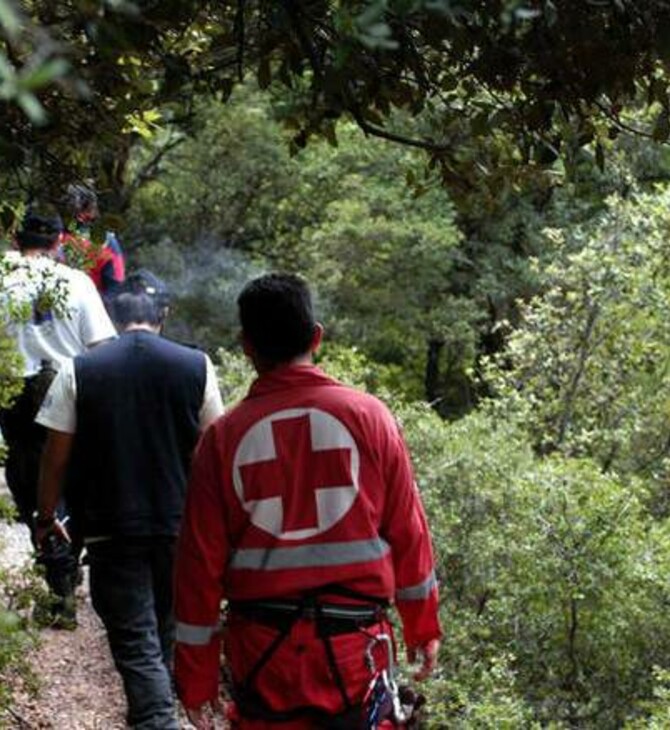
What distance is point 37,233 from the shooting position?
16.9 feet

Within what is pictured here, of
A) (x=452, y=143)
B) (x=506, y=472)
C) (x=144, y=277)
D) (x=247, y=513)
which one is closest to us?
(x=247, y=513)

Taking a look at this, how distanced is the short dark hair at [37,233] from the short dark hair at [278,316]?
207cm

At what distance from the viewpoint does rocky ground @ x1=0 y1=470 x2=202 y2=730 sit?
5.40m

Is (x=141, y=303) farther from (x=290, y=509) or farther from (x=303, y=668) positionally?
(x=303, y=668)

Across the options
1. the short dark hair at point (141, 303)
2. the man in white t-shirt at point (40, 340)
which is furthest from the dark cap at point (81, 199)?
the man in white t-shirt at point (40, 340)

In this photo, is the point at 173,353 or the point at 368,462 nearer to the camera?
the point at 368,462

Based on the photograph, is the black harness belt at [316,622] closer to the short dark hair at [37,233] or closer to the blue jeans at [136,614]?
the blue jeans at [136,614]

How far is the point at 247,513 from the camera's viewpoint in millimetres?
3172

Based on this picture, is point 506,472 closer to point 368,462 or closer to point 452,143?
point 452,143

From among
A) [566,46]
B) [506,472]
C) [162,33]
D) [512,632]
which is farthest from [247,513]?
[506,472]

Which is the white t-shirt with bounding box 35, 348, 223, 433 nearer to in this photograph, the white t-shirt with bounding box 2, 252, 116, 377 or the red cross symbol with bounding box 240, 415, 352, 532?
the white t-shirt with bounding box 2, 252, 116, 377

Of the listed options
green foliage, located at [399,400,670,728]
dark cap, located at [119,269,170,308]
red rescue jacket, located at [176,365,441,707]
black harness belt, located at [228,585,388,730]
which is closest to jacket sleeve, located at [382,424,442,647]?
red rescue jacket, located at [176,365,441,707]

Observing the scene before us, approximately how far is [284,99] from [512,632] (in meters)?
3.55

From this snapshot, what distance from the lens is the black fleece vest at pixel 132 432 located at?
4.28 meters
